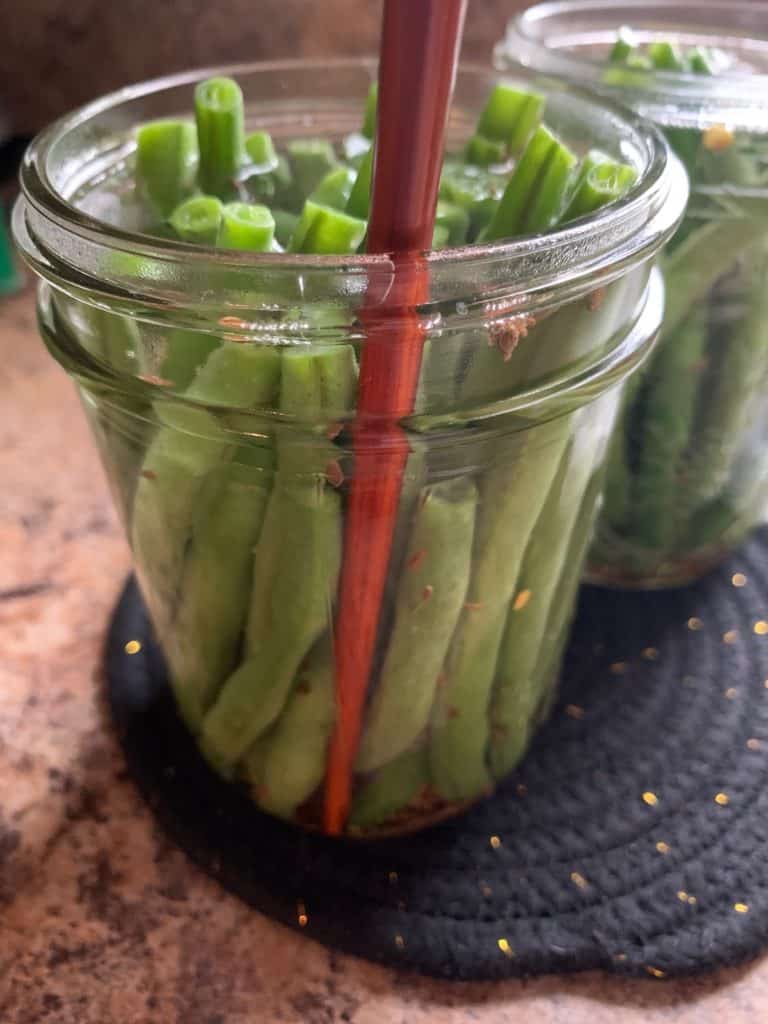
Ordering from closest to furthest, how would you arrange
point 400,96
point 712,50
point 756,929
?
point 400,96, point 756,929, point 712,50

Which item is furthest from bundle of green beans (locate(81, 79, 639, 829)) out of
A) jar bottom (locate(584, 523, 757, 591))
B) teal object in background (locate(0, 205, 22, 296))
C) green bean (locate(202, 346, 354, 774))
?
teal object in background (locate(0, 205, 22, 296))

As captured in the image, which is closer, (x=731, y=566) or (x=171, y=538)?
(x=171, y=538)

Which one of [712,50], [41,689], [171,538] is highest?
[712,50]

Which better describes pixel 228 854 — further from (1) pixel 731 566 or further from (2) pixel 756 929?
(1) pixel 731 566

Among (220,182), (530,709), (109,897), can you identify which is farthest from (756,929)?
(220,182)

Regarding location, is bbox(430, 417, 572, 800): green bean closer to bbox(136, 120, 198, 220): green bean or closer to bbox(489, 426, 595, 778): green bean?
bbox(489, 426, 595, 778): green bean

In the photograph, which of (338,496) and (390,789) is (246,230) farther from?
(390,789)

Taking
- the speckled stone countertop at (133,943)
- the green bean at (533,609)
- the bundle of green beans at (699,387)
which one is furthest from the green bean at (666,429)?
the speckled stone countertop at (133,943)

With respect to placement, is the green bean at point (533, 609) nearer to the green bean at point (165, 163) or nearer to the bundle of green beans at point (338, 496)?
the bundle of green beans at point (338, 496)
